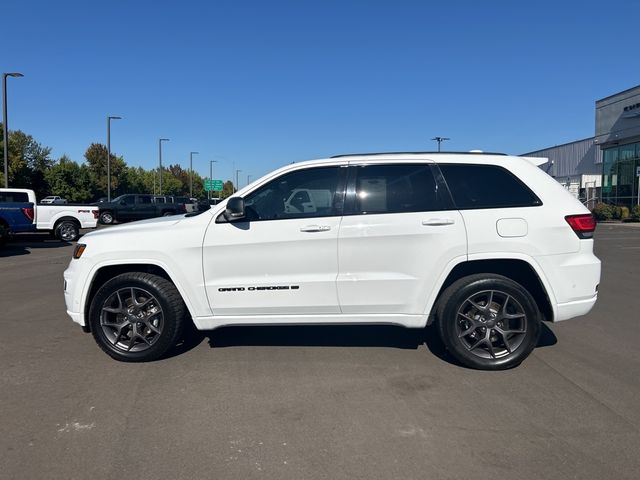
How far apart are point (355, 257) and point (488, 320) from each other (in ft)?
4.39

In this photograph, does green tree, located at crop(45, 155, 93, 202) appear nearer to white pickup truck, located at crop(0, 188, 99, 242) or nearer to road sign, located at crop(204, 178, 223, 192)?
road sign, located at crop(204, 178, 223, 192)

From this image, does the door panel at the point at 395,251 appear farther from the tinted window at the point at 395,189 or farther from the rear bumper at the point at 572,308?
the rear bumper at the point at 572,308

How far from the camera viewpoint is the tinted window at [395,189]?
4.70 meters

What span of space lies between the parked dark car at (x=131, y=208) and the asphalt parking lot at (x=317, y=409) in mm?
26259

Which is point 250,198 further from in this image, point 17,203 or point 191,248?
point 17,203

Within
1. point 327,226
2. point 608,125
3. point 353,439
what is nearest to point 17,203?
point 327,226

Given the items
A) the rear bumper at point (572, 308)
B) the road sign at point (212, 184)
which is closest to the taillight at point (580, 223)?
the rear bumper at point (572, 308)

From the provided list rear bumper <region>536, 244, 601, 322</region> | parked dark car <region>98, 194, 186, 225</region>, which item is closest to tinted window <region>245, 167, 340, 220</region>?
rear bumper <region>536, 244, 601, 322</region>

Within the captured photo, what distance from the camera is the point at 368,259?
4.61 m

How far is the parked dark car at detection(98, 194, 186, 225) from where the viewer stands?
30.5 meters

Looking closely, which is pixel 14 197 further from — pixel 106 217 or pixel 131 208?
pixel 131 208

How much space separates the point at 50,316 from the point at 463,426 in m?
5.59

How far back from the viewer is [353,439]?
11.1 ft

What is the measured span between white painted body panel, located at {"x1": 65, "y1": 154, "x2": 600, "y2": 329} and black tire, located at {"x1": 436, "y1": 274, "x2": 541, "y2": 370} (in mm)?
191
